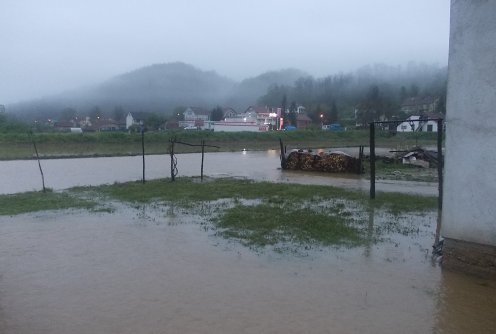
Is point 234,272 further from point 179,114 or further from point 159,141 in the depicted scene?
point 179,114

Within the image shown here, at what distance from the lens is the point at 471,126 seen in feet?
21.1

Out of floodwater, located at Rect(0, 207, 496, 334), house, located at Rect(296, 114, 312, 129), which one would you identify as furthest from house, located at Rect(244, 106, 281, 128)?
floodwater, located at Rect(0, 207, 496, 334)

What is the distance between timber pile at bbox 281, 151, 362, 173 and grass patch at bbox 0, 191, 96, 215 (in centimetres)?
1370

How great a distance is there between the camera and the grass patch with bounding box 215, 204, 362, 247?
883 cm

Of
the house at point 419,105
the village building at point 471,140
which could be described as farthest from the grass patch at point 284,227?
the house at point 419,105

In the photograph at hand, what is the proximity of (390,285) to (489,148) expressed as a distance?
2.46 metres

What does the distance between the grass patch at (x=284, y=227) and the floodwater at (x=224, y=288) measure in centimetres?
53

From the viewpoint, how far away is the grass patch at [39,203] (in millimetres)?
13023

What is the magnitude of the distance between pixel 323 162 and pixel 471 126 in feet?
59.6

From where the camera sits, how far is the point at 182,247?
867cm

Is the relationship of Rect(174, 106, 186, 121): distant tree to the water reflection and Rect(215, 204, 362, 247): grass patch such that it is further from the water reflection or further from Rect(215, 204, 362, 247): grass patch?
the water reflection

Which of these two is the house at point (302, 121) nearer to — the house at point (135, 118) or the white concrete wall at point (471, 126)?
the house at point (135, 118)

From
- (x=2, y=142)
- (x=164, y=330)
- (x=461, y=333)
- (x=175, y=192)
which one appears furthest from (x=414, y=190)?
(x=2, y=142)

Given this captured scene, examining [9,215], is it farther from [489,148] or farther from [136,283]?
[489,148]
